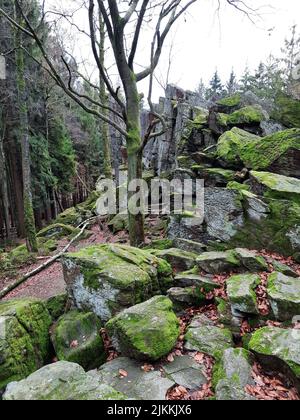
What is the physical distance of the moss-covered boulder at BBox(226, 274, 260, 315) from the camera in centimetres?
415

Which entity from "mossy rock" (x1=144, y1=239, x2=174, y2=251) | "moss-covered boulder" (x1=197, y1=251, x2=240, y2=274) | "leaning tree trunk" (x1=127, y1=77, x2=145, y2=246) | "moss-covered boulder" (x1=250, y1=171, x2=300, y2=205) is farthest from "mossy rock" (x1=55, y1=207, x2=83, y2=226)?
"moss-covered boulder" (x1=197, y1=251, x2=240, y2=274)

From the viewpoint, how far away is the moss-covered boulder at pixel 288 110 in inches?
379

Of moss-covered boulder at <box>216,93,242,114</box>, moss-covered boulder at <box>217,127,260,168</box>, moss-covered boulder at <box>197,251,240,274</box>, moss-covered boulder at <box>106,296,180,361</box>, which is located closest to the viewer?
moss-covered boulder at <box>106,296,180,361</box>

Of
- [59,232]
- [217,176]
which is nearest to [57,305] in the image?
[217,176]

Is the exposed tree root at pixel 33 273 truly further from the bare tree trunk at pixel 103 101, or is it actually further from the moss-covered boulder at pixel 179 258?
the bare tree trunk at pixel 103 101

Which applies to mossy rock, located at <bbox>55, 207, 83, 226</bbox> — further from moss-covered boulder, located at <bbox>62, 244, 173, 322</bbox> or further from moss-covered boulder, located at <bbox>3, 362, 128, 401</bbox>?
moss-covered boulder, located at <bbox>3, 362, 128, 401</bbox>

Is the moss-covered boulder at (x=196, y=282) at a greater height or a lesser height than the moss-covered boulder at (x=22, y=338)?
greater

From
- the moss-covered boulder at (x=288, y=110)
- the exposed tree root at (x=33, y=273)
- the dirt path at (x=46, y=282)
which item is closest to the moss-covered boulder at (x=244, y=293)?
the dirt path at (x=46, y=282)

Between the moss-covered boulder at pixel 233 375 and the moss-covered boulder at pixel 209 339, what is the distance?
0.33 meters

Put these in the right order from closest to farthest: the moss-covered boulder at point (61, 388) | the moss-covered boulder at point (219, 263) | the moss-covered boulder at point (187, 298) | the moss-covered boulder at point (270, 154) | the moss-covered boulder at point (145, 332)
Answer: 1. the moss-covered boulder at point (61, 388)
2. the moss-covered boulder at point (145, 332)
3. the moss-covered boulder at point (187, 298)
4. the moss-covered boulder at point (219, 263)
5. the moss-covered boulder at point (270, 154)

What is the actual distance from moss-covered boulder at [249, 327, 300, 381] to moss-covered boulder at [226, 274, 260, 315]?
0.55m

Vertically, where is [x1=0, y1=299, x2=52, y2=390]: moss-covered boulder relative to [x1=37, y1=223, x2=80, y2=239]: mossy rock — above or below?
above
